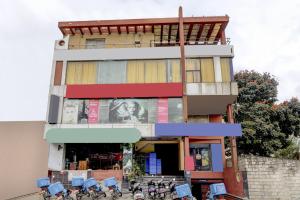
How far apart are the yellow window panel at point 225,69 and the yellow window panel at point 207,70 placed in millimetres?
699

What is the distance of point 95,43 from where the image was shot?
24.1m

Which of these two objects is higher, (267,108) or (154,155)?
(267,108)

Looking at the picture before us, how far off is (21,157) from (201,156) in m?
12.9

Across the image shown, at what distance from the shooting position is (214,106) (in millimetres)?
22406

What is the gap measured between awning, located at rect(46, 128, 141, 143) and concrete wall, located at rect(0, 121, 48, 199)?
64.4 inches

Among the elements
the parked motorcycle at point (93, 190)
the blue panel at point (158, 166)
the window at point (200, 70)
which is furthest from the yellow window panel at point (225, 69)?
the parked motorcycle at point (93, 190)

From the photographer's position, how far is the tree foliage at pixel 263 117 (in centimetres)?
2472

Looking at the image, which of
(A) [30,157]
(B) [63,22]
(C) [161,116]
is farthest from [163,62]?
(A) [30,157]

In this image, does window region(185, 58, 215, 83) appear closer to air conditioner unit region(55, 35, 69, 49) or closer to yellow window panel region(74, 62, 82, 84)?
yellow window panel region(74, 62, 82, 84)

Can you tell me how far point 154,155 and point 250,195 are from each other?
307 inches

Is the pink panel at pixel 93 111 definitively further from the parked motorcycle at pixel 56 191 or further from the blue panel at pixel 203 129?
the parked motorcycle at pixel 56 191

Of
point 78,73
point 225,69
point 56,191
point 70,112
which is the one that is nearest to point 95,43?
point 78,73

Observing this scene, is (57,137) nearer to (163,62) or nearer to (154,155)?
(154,155)

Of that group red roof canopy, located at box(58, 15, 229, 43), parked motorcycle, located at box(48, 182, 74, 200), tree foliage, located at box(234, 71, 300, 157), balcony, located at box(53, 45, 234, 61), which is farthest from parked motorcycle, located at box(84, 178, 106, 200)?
tree foliage, located at box(234, 71, 300, 157)
